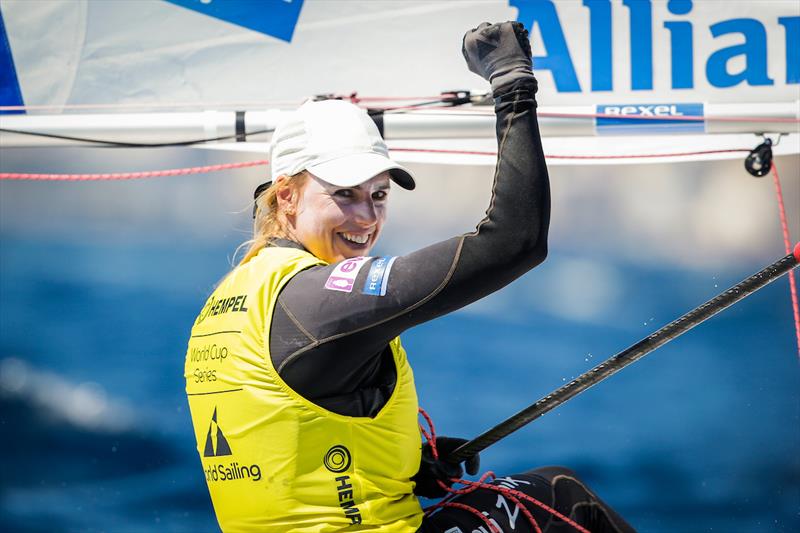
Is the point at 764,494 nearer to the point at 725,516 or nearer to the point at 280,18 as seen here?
the point at 725,516

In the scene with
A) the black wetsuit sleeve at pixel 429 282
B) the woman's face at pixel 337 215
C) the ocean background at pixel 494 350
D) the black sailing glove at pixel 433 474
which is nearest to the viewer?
the black wetsuit sleeve at pixel 429 282

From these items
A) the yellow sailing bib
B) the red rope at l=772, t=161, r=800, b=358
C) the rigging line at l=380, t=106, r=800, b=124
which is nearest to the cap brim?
the yellow sailing bib

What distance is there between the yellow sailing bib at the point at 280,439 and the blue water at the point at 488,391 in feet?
4.49

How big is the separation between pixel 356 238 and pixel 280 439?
0.31 m

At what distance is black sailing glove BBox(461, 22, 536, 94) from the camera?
1078 mm

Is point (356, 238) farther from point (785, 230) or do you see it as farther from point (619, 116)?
point (785, 230)

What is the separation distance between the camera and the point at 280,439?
3.80 ft

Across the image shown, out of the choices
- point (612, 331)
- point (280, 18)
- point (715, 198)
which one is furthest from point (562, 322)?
point (280, 18)

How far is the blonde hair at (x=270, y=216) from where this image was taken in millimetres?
1322

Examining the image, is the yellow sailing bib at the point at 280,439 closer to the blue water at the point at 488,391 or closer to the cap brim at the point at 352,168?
the cap brim at the point at 352,168

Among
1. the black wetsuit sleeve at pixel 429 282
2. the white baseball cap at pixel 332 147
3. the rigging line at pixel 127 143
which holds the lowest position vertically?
the black wetsuit sleeve at pixel 429 282

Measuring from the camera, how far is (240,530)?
1.26m

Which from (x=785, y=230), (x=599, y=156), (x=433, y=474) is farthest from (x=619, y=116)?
(x=433, y=474)

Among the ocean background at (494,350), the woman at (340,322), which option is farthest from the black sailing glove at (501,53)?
the ocean background at (494,350)
